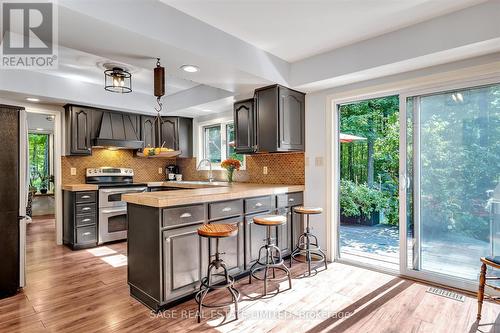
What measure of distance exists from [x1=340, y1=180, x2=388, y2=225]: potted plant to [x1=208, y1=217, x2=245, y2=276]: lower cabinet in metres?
2.09

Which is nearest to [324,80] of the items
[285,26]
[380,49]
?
[380,49]

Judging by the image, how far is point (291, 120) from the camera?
365 cm

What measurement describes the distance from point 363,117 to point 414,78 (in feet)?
5.47

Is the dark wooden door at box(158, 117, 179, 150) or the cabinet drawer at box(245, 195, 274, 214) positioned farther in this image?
the dark wooden door at box(158, 117, 179, 150)

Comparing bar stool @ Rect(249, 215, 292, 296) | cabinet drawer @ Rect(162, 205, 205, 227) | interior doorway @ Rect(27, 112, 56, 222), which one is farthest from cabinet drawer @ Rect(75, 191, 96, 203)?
interior doorway @ Rect(27, 112, 56, 222)

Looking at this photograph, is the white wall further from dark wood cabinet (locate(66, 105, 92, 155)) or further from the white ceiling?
dark wood cabinet (locate(66, 105, 92, 155))

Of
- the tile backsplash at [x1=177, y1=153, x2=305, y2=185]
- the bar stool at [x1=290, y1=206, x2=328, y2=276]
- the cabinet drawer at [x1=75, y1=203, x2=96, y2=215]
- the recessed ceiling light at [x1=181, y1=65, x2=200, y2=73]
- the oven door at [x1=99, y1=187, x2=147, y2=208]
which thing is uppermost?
the recessed ceiling light at [x1=181, y1=65, x2=200, y2=73]

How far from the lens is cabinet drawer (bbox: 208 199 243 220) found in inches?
106

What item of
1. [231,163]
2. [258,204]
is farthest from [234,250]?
[231,163]

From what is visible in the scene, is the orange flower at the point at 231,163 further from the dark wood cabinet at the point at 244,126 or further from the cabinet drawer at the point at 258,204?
the cabinet drawer at the point at 258,204

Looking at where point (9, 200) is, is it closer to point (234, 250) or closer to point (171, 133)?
point (234, 250)

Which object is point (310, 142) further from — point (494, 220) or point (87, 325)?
point (87, 325)

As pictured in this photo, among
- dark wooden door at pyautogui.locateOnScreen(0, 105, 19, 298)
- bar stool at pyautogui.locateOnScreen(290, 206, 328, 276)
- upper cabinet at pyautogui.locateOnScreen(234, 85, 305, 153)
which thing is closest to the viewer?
dark wooden door at pyautogui.locateOnScreen(0, 105, 19, 298)

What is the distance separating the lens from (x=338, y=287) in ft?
9.25
